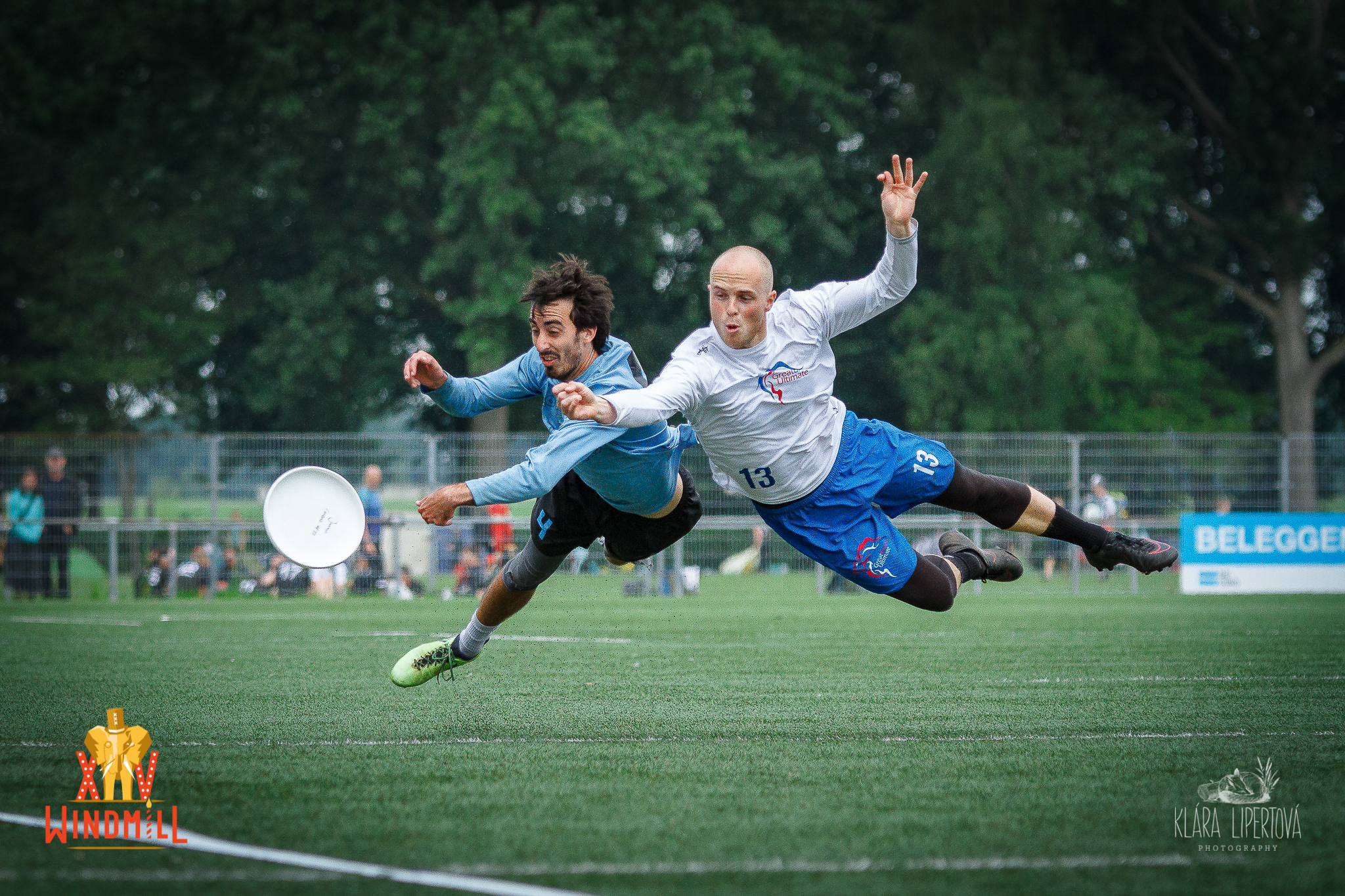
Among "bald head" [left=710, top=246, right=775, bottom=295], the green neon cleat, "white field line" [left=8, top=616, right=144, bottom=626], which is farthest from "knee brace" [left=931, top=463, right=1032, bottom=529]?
"white field line" [left=8, top=616, right=144, bottom=626]

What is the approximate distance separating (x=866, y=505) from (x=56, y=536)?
14389mm

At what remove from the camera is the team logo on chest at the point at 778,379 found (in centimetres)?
573

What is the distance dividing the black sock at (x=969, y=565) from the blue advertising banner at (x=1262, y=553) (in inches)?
448

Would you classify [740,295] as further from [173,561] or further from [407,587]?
[173,561]

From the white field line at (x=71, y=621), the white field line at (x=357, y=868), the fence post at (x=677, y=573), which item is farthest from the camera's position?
the fence post at (x=677, y=573)

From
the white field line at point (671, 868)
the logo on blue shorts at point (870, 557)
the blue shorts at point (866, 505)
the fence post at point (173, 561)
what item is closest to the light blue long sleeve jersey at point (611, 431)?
the blue shorts at point (866, 505)

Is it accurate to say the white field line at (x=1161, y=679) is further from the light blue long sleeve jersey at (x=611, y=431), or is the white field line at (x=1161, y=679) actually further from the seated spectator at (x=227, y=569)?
the seated spectator at (x=227, y=569)

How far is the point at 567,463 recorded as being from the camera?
210 inches

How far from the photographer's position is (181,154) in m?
28.4

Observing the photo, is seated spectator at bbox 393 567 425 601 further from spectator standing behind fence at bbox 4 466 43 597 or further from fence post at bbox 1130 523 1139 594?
fence post at bbox 1130 523 1139 594

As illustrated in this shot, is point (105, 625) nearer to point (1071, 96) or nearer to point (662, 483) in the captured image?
point (662, 483)

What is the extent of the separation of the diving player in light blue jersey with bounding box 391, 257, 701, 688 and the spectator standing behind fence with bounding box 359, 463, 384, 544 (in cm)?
1048

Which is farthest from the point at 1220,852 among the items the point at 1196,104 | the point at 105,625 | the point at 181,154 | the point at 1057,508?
the point at 1196,104

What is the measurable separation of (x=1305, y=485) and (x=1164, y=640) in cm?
952
